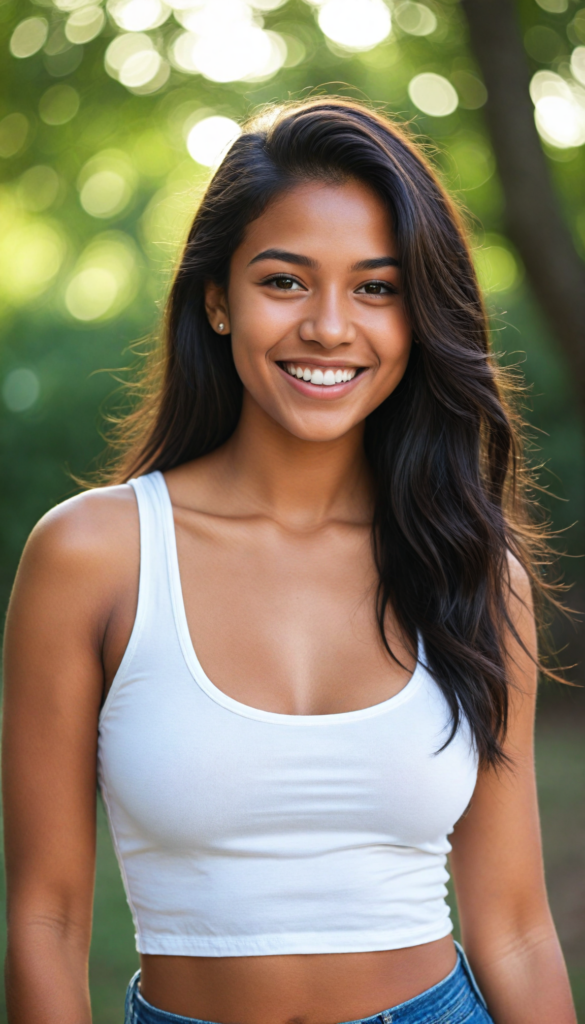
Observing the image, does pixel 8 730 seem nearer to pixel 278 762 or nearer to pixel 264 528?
pixel 278 762

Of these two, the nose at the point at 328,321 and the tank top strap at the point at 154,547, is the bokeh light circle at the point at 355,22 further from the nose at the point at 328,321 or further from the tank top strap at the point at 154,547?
the tank top strap at the point at 154,547

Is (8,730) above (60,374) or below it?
below

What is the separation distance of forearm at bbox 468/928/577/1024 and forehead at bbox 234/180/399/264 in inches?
50.7

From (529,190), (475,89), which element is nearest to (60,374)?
(475,89)

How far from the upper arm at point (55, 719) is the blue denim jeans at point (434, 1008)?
18 centimetres

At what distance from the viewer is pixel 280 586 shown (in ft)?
6.22

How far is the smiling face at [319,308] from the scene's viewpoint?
178 centimetres

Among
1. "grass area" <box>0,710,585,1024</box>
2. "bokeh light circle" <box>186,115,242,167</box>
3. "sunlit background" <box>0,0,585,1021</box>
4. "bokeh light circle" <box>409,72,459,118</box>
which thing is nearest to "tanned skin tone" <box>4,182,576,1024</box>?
"grass area" <box>0,710,585,1024</box>

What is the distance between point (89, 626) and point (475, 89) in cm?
579

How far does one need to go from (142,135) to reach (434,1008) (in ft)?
21.2

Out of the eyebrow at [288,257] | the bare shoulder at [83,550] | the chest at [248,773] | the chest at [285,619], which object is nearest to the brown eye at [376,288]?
the eyebrow at [288,257]

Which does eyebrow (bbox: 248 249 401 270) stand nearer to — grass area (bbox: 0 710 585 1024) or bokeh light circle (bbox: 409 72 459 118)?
grass area (bbox: 0 710 585 1024)

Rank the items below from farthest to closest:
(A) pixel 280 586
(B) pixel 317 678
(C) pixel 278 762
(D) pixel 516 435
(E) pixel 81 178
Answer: (E) pixel 81 178, (D) pixel 516 435, (A) pixel 280 586, (B) pixel 317 678, (C) pixel 278 762

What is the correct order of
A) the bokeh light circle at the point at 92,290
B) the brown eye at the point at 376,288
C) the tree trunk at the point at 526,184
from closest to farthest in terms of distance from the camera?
1. the brown eye at the point at 376,288
2. the tree trunk at the point at 526,184
3. the bokeh light circle at the point at 92,290
